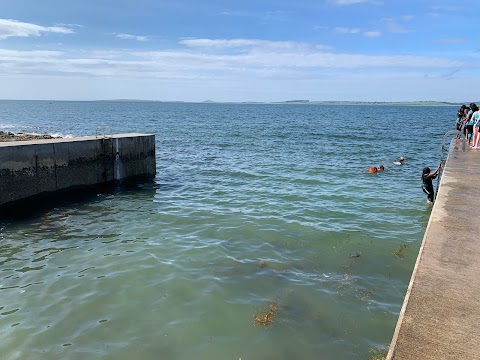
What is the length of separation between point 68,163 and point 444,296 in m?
13.9

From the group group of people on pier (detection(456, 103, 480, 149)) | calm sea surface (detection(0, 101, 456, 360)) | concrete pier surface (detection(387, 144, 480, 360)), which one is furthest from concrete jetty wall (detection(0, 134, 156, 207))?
group of people on pier (detection(456, 103, 480, 149))

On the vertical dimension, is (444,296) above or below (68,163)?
above

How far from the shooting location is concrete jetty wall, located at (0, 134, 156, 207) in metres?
13.1

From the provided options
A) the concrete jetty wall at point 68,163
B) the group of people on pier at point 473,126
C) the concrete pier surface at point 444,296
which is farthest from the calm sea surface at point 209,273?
the group of people on pier at point 473,126

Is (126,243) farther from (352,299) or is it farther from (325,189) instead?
(325,189)

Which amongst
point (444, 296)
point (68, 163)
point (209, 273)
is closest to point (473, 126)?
point (209, 273)

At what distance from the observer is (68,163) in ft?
49.2

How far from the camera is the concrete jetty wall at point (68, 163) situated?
1307cm

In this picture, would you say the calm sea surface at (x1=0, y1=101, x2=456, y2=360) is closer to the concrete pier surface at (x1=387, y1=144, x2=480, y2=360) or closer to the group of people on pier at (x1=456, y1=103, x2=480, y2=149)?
the concrete pier surface at (x1=387, y1=144, x2=480, y2=360)

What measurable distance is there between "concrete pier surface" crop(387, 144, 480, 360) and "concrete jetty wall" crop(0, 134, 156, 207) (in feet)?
40.8

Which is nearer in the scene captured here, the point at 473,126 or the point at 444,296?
the point at 444,296

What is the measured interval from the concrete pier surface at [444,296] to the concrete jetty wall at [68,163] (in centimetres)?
1244

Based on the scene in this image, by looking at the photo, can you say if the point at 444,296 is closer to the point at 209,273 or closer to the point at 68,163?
the point at 209,273

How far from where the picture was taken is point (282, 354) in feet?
19.2
